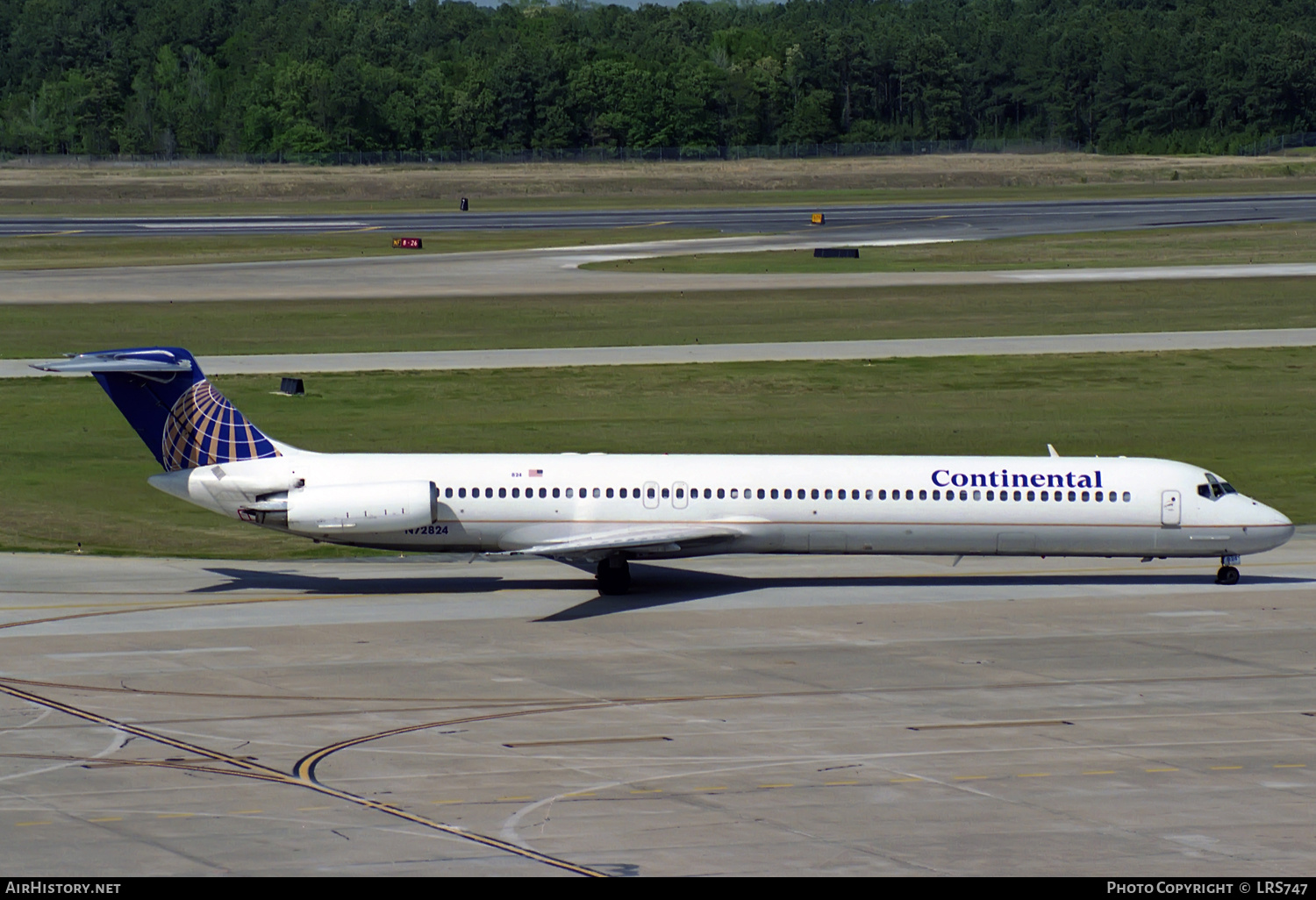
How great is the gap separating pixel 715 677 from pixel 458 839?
10.5 m

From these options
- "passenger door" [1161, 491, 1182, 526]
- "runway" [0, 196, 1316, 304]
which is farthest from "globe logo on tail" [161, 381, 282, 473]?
"runway" [0, 196, 1316, 304]

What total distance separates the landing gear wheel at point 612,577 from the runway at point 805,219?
93275 millimetres

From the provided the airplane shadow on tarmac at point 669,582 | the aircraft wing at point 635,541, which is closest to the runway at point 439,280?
the airplane shadow on tarmac at point 669,582

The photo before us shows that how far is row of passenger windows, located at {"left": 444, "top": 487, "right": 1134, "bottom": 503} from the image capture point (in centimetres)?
3959

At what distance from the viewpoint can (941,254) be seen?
11494cm

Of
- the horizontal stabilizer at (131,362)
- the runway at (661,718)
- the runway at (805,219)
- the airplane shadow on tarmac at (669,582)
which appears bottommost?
the airplane shadow on tarmac at (669,582)

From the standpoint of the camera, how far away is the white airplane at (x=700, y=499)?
39469 millimetres

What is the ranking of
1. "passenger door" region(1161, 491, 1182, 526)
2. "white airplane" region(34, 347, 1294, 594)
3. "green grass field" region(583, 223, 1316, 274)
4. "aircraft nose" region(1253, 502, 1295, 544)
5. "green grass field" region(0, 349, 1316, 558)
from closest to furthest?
"white airplane" region(34, 347, 1294, 594), "passenger door" region(1161, 491, 1182, 526), "aircraft nose" region(1253, 502, 1295, 544), "green grass field" region(0, 349, 1316, 558), "green grass field" region(583, 223, 1316, 274)

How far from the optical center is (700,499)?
130 feet

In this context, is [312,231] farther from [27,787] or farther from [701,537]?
[27,787]

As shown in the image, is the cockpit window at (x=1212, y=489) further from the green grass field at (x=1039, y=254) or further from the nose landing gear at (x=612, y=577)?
the green grass field at (x=1039, y=254)

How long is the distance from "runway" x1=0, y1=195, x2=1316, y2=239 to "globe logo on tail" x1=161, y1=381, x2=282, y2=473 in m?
94.9

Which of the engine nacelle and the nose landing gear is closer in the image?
the engine nacelle

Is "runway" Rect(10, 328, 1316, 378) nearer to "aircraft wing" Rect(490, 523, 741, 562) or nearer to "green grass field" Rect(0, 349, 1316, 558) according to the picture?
"green grass field" Rect(0, 349, 1316, 558)
